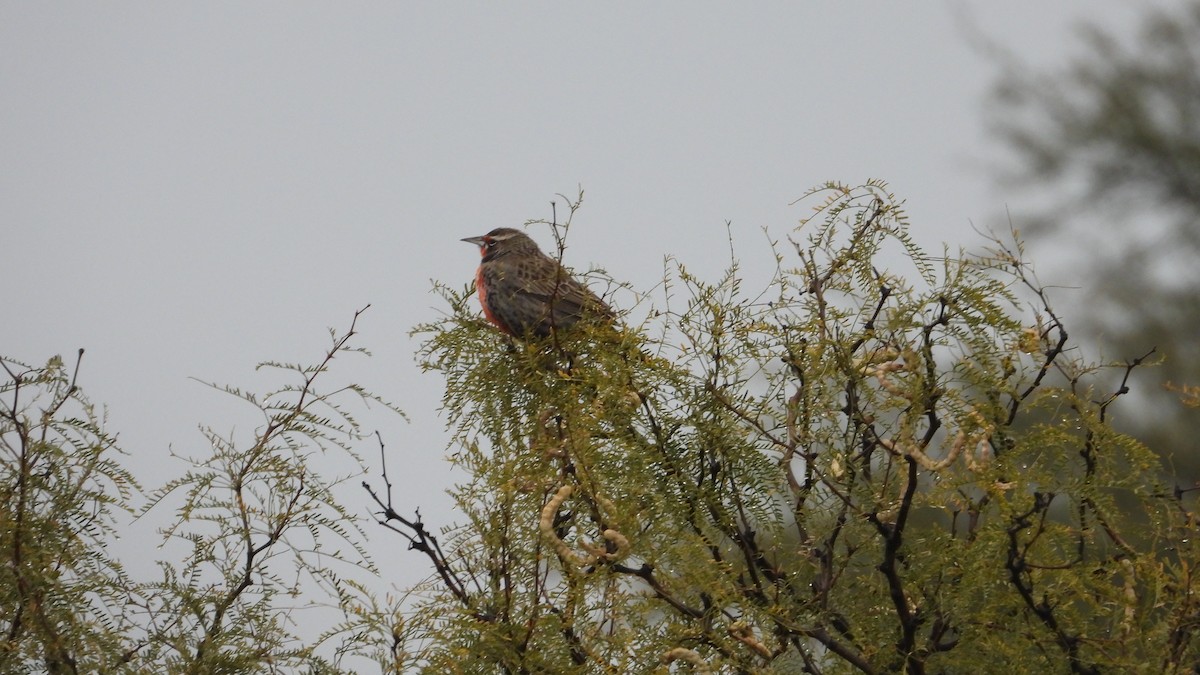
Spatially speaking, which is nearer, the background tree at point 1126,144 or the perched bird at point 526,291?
the perched bird at point 526,291

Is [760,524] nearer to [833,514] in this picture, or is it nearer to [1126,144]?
[833,514]

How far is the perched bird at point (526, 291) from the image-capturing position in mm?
2963

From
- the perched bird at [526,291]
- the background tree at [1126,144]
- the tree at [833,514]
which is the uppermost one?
the background tree at [1126,144]

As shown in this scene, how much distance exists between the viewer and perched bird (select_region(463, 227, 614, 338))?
9.72ft

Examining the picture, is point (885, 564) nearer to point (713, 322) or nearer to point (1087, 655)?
point (1087, 655)

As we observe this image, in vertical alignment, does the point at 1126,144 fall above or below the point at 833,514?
above

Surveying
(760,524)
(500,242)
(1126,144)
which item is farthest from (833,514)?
(1126,144)

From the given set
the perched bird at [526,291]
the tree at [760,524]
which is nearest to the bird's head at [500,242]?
the perched bird at [526,291]

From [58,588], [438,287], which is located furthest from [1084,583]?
[58,588]

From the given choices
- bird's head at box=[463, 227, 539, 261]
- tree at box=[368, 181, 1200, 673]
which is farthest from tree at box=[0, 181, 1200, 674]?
bird's head at box=[463, 227, 539, 261]

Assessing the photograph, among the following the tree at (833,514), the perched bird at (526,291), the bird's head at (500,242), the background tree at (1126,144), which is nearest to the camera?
the tree at (833,514)

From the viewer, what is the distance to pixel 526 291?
150 inches

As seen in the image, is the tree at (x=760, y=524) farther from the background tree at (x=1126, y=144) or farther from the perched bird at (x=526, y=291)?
the background tree at (x=1126, y=144)

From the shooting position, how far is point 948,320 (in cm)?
229
